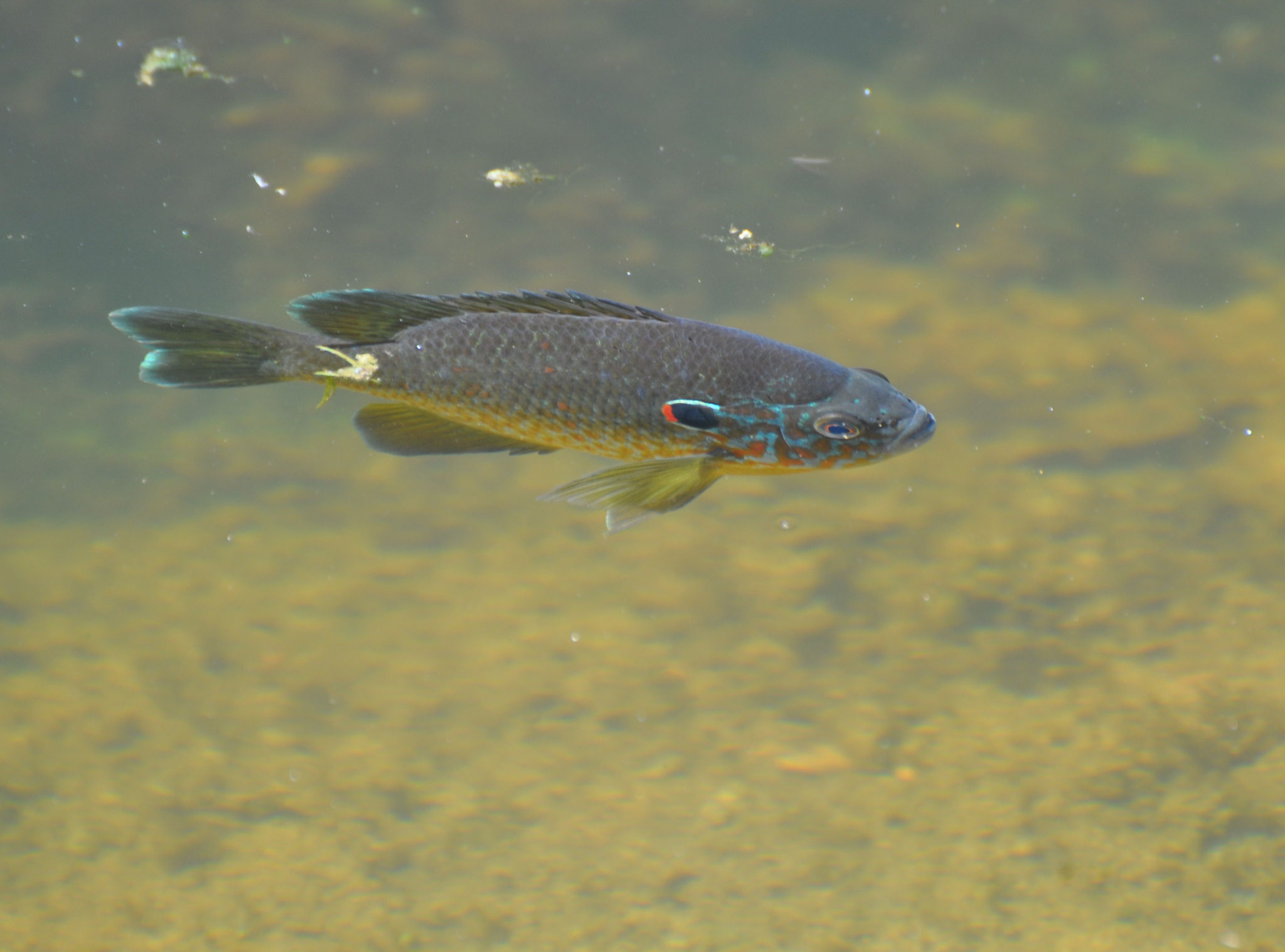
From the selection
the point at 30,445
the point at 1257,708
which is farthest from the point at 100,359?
the point at 1257,708

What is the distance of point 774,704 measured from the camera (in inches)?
188

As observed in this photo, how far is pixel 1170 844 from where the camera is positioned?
4.11 meters

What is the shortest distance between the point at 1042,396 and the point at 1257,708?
1987 mm

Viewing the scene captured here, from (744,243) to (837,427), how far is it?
4324 millimetres

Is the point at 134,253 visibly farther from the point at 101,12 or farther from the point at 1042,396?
the point at 1042,396

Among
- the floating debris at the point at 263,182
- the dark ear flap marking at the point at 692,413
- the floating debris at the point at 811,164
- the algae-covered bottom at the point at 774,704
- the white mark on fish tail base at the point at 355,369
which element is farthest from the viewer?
the floating debris at the point at 263,182

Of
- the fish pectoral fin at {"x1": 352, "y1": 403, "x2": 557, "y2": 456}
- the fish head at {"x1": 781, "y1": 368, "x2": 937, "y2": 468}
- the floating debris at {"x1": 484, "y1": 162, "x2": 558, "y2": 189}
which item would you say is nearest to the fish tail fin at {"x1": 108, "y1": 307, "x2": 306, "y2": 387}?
the fish pectoral fin at {"x1": 352, "y1": 403, "x2": 557, "y2": 456}

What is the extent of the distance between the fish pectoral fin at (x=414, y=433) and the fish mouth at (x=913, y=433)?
0.76 metres

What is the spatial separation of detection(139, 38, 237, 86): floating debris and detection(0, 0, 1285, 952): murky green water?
77mm

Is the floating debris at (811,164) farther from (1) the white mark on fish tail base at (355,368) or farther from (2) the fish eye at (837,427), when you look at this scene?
(1) the white mark on fish tail base at (355,368)

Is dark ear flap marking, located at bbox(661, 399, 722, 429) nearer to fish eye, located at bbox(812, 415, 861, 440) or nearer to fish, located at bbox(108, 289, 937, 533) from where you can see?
fish, located at bbox(108, 289, 937, 533)

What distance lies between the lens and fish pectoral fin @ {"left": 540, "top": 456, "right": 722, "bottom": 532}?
1738mm

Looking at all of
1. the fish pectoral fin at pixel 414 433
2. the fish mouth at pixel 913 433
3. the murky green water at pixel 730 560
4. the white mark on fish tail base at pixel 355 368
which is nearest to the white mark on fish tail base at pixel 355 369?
the white mark on fish tail base at pixel 355 368

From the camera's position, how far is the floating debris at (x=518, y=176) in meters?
6.11
